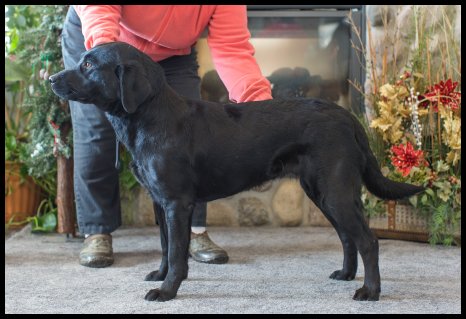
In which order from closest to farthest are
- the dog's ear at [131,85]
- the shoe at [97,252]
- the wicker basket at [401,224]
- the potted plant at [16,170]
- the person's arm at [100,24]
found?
1. the dog's ear at [131,85]
2. the person's arm at [100,24]
3. the shoe at [97,252]
4. the wicker basket at [401,224]
5. the potted plant at [16,170]

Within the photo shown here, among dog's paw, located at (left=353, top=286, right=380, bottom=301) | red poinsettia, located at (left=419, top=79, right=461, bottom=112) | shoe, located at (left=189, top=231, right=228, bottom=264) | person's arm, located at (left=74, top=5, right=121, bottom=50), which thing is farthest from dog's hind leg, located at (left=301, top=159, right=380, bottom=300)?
red poinsettia, located at (left=419, top=79, right=461, bottom=112)

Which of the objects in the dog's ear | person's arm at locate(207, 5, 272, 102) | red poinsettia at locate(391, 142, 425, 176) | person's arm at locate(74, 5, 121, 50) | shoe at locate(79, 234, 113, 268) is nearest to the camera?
the dog's ear

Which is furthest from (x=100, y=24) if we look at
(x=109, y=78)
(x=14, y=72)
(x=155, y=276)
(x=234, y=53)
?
(x=14, y=72)

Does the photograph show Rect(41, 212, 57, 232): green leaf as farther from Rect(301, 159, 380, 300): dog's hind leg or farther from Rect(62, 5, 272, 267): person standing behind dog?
Rect(301, 159, 380, 300): dog's hind leg

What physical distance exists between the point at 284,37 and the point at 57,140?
1.30 m

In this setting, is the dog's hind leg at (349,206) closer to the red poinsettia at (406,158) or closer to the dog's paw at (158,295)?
the dog's paw at (158,295)

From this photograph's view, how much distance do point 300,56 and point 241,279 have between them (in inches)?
61.8

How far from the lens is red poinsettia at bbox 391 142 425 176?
266 centimetres

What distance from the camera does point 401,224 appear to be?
2818mm

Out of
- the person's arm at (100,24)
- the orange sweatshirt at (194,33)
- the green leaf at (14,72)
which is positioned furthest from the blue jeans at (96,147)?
the green leaf at (14,72)

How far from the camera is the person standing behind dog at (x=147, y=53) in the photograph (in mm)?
2158

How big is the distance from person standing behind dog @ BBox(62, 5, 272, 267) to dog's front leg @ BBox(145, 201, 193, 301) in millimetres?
517

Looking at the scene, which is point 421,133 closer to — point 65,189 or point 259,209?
point 259,209

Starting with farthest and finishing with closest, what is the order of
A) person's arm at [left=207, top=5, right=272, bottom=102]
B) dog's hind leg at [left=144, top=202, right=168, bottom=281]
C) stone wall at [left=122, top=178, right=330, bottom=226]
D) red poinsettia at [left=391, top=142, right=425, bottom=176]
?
stone wall at [left=122, top=178, right=330, bottom=226] < red poinsettia at [left=391, top=142, right=425, bottom=176] < person's arm at [left=207, top=5, right=272, bottom=102] < dog's hind leg at [left=144, top=202, right=168, bottom=281]
